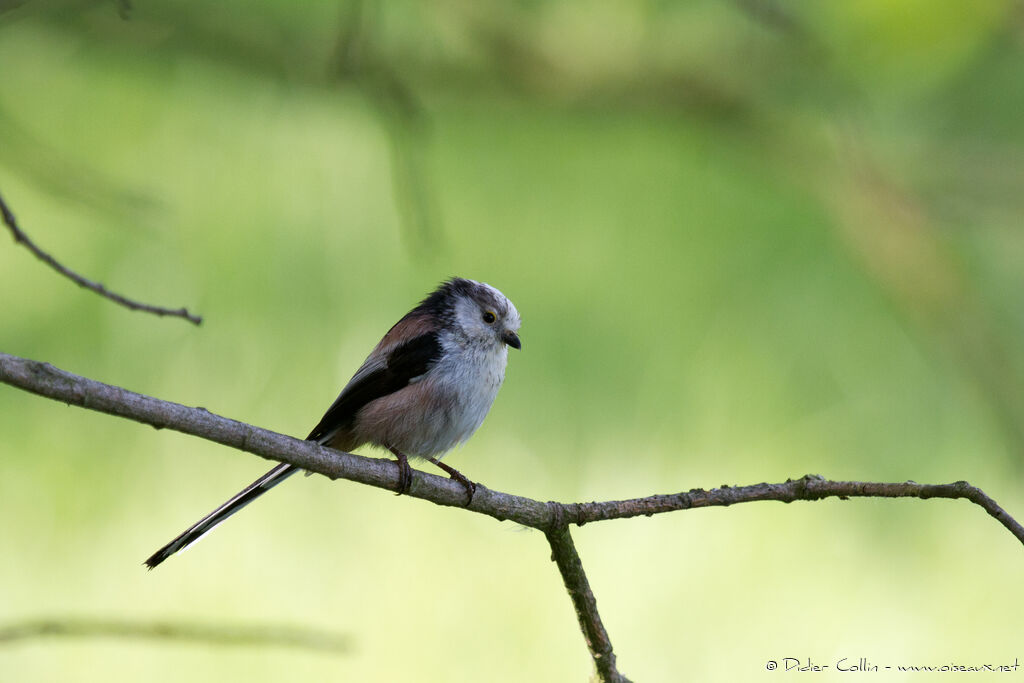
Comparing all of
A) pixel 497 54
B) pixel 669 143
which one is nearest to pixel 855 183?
pixel 669 143

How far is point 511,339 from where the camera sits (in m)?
3.88

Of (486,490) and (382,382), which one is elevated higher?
(382,382)

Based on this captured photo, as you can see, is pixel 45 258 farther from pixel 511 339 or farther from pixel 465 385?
pixel 511 339

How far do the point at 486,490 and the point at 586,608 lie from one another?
467mm

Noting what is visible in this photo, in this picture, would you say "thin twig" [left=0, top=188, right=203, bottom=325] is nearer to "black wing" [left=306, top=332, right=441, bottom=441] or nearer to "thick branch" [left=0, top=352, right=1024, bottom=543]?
"thick branch" [left=0, top=352, right=1024, bottom=543]

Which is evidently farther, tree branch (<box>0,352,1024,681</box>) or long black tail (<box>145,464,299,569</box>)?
long black tail (<box>145,464,299,569</box>)

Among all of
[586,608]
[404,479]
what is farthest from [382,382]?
[586,608]

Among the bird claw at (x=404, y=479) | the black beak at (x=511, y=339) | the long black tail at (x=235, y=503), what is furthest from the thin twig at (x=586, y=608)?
the black beak at (x=511, y=339)

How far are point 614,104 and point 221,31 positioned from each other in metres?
2.13

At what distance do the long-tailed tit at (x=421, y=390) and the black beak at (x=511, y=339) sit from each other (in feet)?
0.22

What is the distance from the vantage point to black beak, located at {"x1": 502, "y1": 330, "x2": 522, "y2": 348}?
3.87 meters

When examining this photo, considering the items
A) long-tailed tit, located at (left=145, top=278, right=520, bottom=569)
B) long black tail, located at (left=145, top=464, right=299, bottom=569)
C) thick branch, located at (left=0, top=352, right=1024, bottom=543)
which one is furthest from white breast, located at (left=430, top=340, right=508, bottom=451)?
thick branch, located at (left=0, top=352, right=1024, bottom=543)

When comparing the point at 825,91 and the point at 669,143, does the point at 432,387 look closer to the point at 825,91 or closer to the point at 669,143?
the point at 669,143

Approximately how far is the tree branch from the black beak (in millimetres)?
1249
